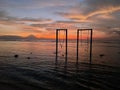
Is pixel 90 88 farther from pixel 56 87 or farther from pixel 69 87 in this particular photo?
pixel 56 87

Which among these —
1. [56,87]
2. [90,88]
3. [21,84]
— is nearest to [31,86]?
[21,84]

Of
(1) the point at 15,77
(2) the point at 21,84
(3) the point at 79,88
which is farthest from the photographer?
(1) the point at 15,77

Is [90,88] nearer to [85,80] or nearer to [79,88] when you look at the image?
[79,88]

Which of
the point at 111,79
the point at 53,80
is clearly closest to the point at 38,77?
the point at 53,80

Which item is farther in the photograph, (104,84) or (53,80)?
(53,80)

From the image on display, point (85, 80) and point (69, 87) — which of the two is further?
point (85, 80)

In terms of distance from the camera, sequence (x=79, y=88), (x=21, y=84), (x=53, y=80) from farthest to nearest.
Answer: (x=53, y=80) < (x=21, y=84) < (x=79, y=88)

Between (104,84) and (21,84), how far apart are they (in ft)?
26.4

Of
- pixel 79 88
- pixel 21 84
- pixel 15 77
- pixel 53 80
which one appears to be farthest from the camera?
pixel 15 77

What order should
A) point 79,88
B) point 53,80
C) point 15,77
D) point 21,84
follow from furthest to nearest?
point 15,77 → point 53,80 → point 21,84 → point 79,88

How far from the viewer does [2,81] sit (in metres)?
18.2

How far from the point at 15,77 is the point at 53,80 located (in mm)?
4473

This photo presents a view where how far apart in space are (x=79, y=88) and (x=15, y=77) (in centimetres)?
781

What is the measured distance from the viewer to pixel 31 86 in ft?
54.6
